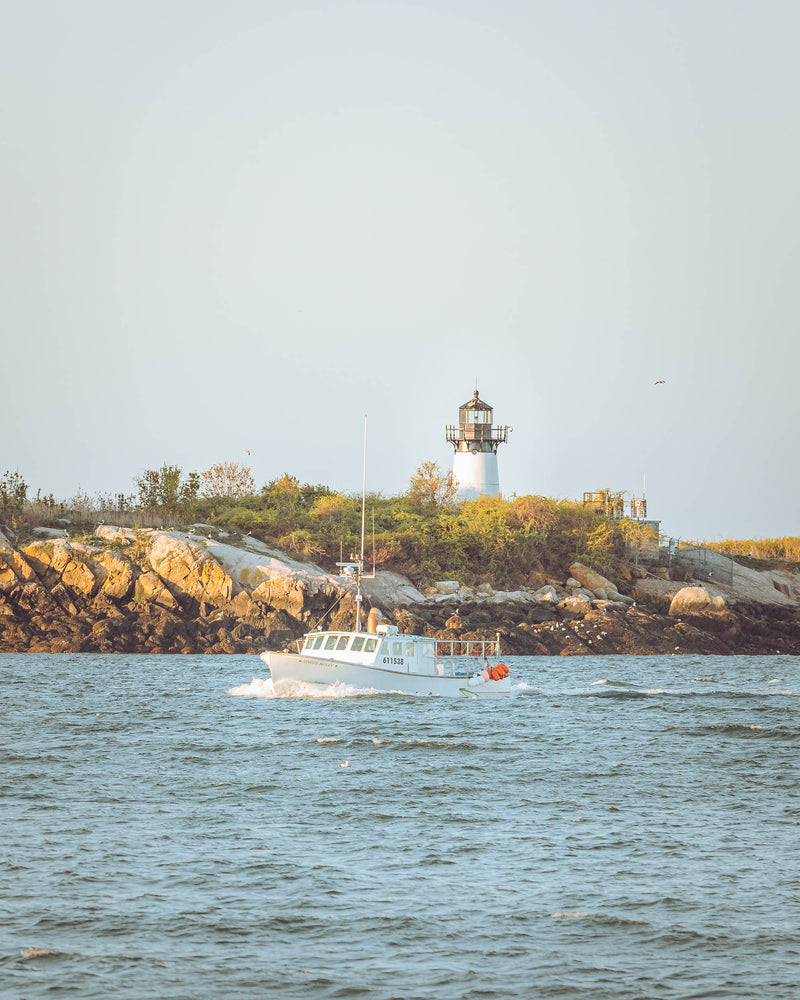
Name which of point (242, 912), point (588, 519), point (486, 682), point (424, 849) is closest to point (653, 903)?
point (424, 849)

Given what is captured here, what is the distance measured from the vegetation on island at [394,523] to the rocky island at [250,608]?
2.58m

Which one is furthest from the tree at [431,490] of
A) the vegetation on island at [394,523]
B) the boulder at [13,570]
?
the boulder at [13,570]

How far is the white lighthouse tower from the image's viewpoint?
78250mm

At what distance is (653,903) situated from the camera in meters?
12.4

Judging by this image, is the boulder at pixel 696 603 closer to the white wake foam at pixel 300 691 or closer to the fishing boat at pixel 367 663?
the fishing boat at pixel 367 663

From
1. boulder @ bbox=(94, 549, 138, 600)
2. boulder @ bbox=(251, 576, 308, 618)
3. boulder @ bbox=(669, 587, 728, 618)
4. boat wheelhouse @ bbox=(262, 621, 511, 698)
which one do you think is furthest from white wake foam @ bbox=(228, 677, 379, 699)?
boulder @ bbox=(669, 587, 728, 618)

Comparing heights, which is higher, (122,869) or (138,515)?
(138,515)

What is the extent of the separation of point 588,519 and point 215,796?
5837cm

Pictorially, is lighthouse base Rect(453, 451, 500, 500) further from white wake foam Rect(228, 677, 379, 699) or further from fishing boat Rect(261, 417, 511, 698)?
white wake foam Rect(228, 677, 379, 699)

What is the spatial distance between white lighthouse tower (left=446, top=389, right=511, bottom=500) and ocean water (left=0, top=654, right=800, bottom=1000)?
49.6 metres

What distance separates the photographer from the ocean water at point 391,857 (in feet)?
33.3

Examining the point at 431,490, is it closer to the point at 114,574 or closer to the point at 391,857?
the point at 114,574

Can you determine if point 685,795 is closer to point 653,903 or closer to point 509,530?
point 653,903

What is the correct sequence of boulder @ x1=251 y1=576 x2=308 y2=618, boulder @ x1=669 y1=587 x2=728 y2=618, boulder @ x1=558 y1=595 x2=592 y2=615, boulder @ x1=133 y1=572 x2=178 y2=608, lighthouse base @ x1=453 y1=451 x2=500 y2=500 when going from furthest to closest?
1. lighthouse base @ x1=453 y1=451 x2=500 y2=500
2. boulder @ x1=669 y1=587 x2=728 y2=618
3. boulder @ x1=558 y1=595 x2=592 y2=615
4. boulder @ x1=251 y1=576 x2=308 y2=618
5. boulder @ x1=133 y1=572 x2=178 y2=608
